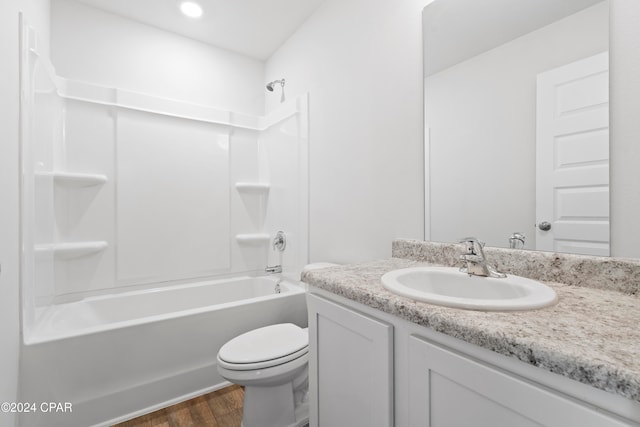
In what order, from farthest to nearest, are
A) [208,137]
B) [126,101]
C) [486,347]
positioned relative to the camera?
[208,137], [126,101], [486,347]

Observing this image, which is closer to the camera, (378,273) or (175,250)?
(378,273)

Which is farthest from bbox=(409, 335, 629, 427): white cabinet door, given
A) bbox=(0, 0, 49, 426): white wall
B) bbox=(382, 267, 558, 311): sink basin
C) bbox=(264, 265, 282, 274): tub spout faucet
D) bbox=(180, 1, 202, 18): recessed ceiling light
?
bbox=(180, 1, 202, 18): recessed ceiling light

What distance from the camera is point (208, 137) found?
2.53m

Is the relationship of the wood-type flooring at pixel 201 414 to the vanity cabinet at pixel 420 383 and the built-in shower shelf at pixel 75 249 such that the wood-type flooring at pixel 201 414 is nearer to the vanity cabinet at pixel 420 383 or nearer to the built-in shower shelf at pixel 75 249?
the vanity cabinet at pixel 420 383

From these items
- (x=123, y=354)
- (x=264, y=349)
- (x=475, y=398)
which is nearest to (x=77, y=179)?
(x=123, y=354)

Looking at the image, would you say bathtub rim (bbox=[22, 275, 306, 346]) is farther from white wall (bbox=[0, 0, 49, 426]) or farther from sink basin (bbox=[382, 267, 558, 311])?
sink basin (bbox=[382, 267, 558, 311])

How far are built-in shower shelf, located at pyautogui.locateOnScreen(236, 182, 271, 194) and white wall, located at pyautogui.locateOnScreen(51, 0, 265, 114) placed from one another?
740mm

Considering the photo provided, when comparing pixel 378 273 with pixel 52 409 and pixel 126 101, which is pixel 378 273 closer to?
pixel 52 409

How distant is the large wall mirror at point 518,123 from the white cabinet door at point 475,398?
2.15 feet

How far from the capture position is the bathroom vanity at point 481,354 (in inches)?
18.1

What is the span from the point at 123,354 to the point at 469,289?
175 cm

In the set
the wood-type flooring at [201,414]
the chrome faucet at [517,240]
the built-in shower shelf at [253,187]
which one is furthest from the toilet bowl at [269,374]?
the built-in shower shelf at [253,187]

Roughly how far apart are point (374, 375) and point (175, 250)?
2.09m

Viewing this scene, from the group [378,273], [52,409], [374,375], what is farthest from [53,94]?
[374,375]
